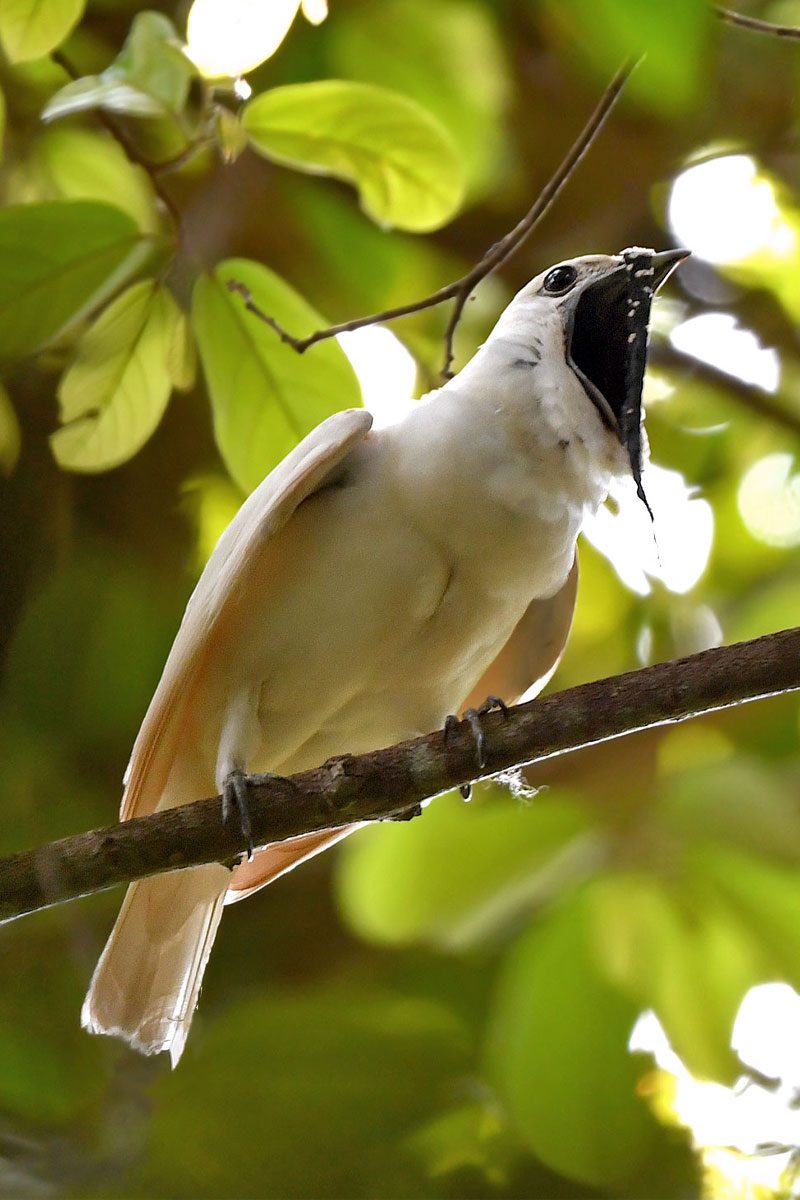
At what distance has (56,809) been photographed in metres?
3.12

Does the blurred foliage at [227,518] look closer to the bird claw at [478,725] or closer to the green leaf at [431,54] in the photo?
the green leaf at [431,54]

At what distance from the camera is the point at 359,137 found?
2.42 metres

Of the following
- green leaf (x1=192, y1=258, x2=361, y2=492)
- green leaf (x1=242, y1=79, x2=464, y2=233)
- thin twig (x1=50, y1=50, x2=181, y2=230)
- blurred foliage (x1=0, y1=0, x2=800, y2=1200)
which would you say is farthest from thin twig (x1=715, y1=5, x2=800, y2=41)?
thin twig (x1=50, y1=50, x2=181, y2=230)

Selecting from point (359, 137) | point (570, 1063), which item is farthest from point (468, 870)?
point (359, 137)

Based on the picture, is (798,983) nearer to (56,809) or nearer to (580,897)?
(580,897)

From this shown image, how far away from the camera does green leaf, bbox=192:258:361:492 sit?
8.05 feet

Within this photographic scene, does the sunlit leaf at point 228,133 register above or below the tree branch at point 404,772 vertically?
above

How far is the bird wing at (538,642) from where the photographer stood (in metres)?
2.89

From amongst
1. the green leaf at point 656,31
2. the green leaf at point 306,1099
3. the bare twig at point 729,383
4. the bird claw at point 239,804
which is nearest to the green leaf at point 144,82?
the green leaf at point 656,31

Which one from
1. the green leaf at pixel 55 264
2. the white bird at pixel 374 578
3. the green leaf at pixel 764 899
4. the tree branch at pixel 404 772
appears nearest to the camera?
the tree branch at pixel 404 772

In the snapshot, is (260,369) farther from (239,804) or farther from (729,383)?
(729,383)

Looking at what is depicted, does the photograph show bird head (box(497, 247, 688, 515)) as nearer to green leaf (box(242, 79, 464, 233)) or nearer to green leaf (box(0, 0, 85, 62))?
green leaf (box(242, 79, 464, 233))

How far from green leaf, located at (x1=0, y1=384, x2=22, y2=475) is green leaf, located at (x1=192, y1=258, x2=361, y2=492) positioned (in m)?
0.64

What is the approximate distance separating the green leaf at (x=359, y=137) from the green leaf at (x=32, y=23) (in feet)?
1.24
